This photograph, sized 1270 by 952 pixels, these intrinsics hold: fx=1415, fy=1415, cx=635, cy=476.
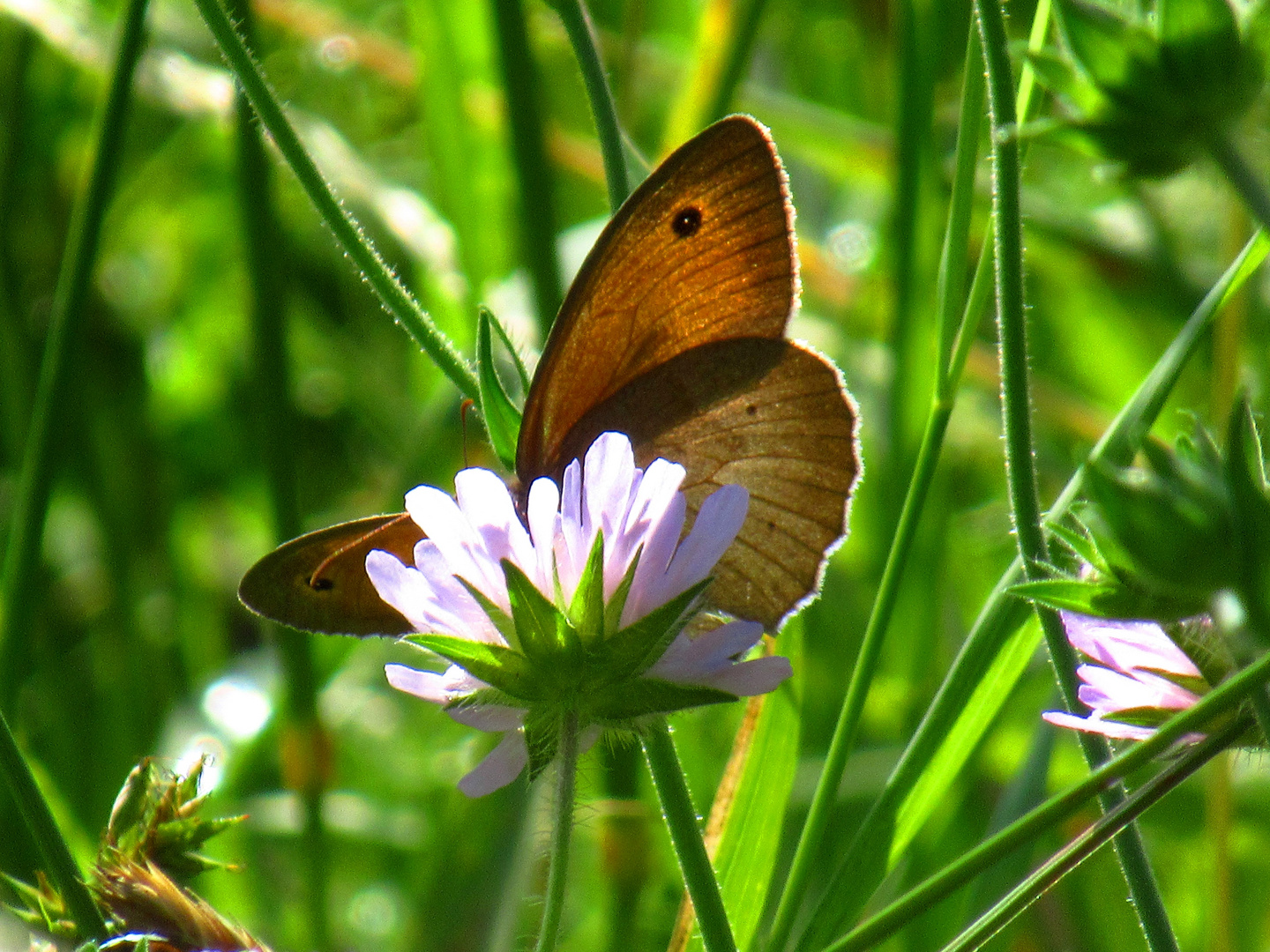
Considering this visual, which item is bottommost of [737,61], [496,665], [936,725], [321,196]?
[936,725]

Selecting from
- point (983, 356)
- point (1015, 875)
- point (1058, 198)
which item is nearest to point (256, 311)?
point (1015, 875)

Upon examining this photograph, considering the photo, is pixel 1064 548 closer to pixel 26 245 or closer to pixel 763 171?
pixel 763 171

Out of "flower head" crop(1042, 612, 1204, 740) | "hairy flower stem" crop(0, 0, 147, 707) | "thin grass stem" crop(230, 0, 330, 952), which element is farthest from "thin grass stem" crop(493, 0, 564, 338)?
"flower head" crop(1042, 612, 1204, 740)

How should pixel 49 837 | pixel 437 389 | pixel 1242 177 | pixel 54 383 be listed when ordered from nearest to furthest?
1. pixel 1242 177
2. pixel 49 837
3. pixel 54 383
4. pixel 437 389

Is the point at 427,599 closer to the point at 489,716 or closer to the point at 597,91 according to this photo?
the point at 489,716

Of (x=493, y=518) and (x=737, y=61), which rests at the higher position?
(x=737, y=61)

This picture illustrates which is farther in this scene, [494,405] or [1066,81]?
[494,405]

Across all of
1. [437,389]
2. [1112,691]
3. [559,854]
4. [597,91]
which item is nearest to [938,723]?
[1112,691]

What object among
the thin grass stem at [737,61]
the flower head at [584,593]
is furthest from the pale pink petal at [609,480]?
the thin grass stem at [737,61]
